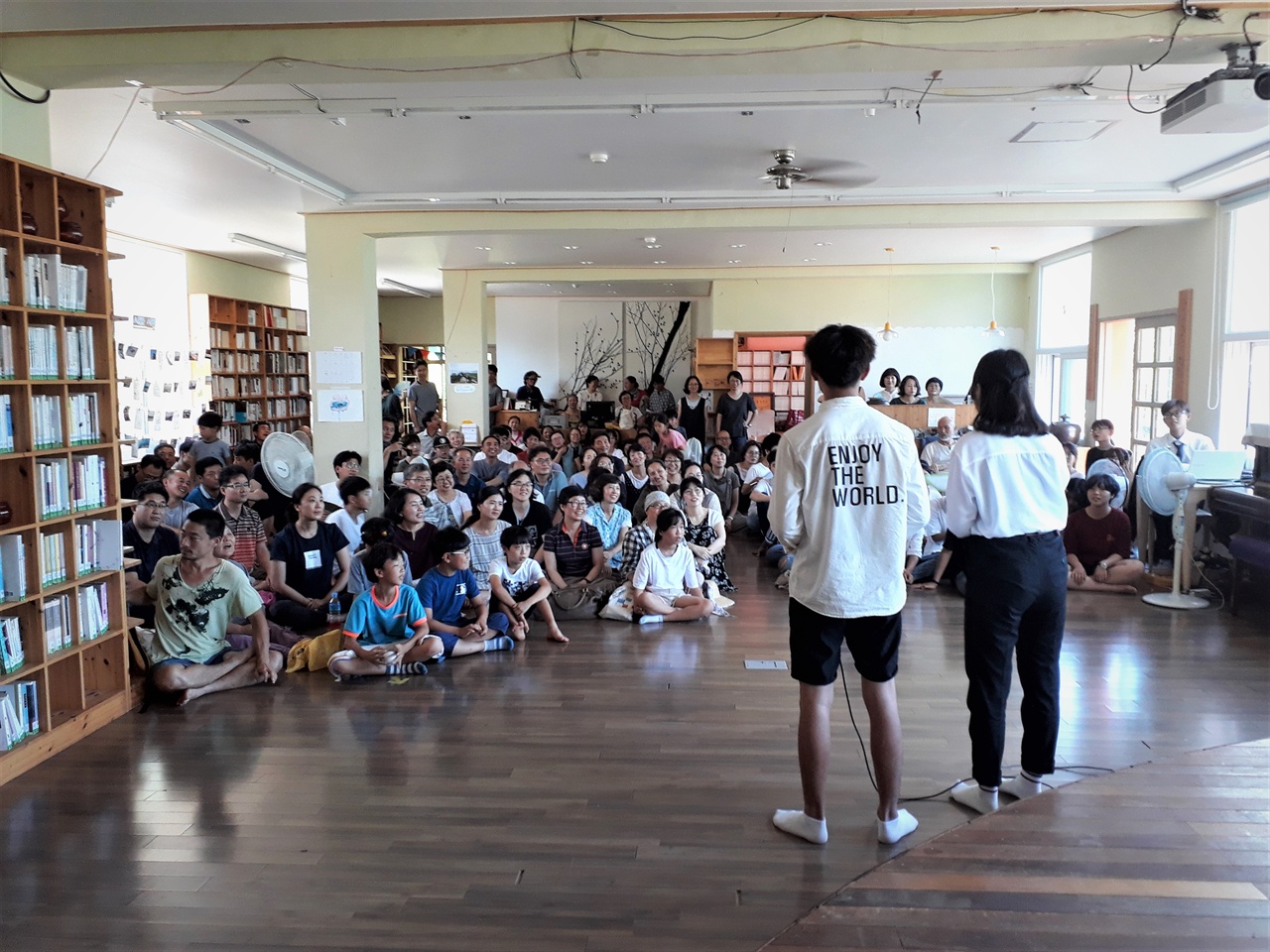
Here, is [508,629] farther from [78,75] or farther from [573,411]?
[573,411]

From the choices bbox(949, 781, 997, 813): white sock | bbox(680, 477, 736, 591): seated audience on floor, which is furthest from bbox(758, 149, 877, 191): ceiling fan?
bbox(949, 781, 997, 813): white sock

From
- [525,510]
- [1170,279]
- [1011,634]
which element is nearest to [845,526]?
[1011,634]

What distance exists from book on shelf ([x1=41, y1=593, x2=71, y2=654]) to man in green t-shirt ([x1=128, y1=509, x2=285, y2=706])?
1.67ft

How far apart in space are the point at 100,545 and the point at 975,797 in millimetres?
3849

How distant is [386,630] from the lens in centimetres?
489

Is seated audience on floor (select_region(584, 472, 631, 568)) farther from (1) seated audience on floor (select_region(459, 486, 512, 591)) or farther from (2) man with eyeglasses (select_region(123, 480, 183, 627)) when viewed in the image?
(2) man with eyeglasses (select_region(123, 480, 183, 627))

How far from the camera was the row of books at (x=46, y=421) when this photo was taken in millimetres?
3774

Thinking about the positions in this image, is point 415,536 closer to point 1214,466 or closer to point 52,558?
point 52,558

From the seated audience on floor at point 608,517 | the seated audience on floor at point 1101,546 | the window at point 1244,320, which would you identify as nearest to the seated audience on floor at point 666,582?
the seated audience on floor at point 608,517

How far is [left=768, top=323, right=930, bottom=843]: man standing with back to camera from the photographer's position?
2.76 m

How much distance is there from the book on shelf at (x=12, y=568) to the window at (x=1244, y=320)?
26.5 feet

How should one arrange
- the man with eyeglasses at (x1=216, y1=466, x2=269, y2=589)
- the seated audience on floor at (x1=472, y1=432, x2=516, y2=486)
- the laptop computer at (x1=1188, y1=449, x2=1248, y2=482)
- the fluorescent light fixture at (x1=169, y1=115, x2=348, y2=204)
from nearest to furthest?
the fluorescent light fixture at (x1=169, y1=115, x2=348, y2=204), the man with eyeglasses at (x1=216, y1=466, x2=269, y2=589), the laptop computer at (x1=1188, y1=449, x2=1248, y2=482), the seated audience on floor at (x1=472, y1=432, x2=516, y2=486)

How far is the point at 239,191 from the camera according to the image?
754 cm

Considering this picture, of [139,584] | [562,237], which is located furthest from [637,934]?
[562,237]
